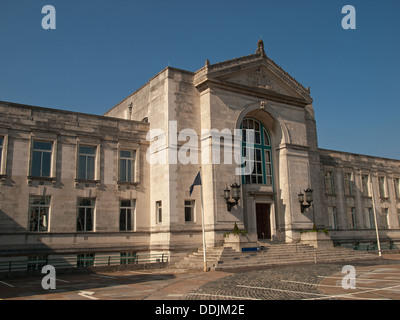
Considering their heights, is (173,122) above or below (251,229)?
above

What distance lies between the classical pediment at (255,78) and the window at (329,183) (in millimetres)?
9077

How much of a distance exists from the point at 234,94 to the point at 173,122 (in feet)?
18.2

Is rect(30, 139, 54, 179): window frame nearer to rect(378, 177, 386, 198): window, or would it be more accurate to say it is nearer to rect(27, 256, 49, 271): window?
rect(27, 256, 49, 271): window

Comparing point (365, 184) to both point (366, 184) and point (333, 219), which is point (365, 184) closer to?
point (366, 184)

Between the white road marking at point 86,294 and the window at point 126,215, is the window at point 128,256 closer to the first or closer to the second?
the window at point 126,215

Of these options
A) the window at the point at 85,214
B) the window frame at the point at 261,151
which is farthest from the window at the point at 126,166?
the window frame at the point at 261,151

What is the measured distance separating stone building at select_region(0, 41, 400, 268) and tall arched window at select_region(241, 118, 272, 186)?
0.09 metres

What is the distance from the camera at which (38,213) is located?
25219mm

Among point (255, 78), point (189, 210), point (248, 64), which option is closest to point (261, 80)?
point (255, 78)

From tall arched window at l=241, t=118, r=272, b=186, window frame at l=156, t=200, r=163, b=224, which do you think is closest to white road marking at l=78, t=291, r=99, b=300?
window frame at l=156, t=200, r=163, b=224

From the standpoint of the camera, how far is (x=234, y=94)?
100ft

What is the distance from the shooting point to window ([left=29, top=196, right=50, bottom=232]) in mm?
24938
